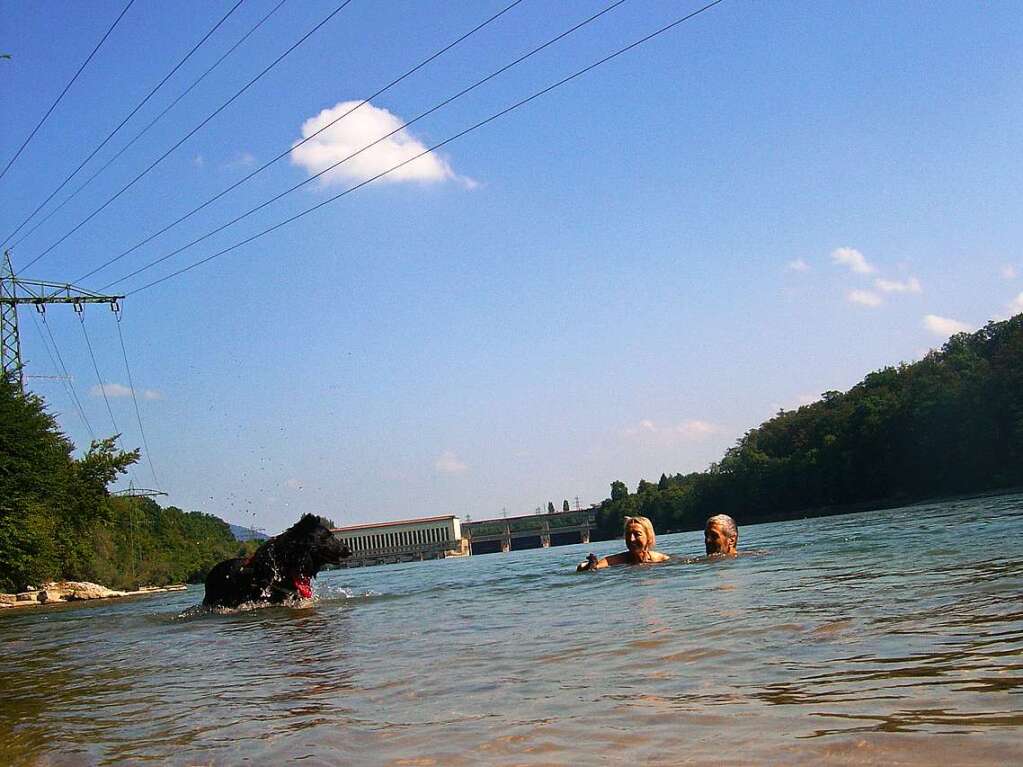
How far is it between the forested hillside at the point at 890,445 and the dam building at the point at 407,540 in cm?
3475

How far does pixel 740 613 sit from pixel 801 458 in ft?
340

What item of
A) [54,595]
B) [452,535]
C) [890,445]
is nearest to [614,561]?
[54,595]

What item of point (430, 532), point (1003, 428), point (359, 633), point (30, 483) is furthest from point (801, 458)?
point (359, 633)

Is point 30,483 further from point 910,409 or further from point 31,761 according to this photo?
point 910,409

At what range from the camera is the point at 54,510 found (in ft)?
152

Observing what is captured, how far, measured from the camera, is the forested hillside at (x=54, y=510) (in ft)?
122

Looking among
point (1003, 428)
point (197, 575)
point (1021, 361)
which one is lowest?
point (197, 575)

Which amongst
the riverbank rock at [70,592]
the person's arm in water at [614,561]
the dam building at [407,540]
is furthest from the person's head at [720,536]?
the dam building at [407,540]

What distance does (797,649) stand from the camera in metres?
5.29

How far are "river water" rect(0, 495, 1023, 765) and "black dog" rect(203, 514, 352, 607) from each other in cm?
468

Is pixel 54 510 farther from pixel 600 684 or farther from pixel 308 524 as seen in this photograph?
pixel 600 684

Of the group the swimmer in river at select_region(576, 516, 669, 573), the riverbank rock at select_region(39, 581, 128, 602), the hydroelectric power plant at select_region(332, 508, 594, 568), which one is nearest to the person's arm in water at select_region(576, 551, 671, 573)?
the swimmer in river at select_region(576, 516, 669, 573)

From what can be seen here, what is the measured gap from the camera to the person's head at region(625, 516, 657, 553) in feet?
48.2

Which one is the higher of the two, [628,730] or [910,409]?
[910,409]
